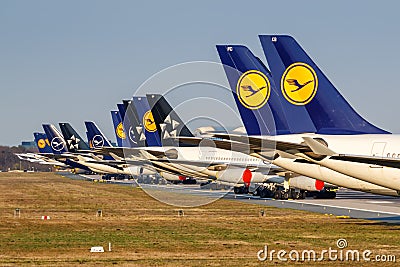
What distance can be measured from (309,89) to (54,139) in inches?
4602

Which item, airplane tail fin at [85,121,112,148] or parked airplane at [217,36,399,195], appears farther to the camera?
airplane tail fin at [85,121,112,148]

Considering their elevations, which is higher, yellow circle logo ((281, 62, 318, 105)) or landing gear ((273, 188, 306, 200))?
yellow circle logo ((281, 62, 318, 105))

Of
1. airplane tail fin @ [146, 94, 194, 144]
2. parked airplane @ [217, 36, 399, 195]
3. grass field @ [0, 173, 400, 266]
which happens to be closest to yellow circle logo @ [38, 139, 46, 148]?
airplane tail fin @ [146, 94, 194, 144]

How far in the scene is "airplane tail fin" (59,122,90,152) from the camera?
12750 cm

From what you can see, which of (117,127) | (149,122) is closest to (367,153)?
(149,122)

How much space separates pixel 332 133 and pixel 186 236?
7.53m

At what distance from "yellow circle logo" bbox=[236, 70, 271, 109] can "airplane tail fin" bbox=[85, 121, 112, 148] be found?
281 feet

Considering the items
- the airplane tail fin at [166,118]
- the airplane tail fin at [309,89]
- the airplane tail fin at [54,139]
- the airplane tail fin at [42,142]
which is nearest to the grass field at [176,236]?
the airplane tail fin at [309,89]

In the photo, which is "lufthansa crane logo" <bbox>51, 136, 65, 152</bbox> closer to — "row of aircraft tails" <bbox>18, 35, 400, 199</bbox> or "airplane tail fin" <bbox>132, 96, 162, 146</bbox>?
"airplane tail fin" <bbox>132, 96, 162, 146</bbox>

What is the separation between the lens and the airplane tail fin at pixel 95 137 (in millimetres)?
127562

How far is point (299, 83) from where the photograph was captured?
36.4 meters

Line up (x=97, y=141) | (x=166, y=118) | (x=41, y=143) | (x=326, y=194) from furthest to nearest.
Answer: (x=41, y=143) → (x=97, y=141) → (x=166, y=118) → (x=326, y=194)

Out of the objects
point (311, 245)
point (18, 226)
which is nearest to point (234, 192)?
point (18, 226)

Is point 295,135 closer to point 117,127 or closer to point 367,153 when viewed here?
point 367,153
